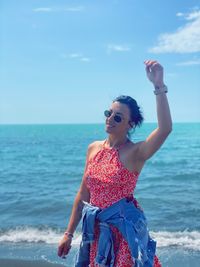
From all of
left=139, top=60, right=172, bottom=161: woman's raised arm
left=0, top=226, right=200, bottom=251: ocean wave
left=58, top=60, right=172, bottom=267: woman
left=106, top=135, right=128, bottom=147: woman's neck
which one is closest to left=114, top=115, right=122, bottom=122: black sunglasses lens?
left=58, top=60, right=172, bottom=267: woman

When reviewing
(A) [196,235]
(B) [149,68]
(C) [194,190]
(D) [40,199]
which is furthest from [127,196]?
(C) [194,190]

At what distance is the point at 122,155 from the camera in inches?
118

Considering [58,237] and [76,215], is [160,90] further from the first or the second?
[58,237]

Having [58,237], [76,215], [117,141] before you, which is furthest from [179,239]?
[117,141]

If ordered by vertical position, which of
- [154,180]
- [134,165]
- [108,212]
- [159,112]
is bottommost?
[154,180]

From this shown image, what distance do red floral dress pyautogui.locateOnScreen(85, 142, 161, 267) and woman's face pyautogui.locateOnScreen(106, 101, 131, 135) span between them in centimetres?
14

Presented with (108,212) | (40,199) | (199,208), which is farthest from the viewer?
(40,199)

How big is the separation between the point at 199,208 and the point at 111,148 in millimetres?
10137

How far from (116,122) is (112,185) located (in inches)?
18.0

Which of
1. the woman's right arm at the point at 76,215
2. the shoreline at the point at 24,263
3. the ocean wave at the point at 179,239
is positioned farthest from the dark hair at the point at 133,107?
the ocean wave at the point at 179,239

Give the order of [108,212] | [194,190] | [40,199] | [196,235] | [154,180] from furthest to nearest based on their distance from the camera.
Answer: [154,180] < [194,190] < [40,199] < [196,235] < [108,212]

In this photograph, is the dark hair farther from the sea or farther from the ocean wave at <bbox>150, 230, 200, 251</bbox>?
the ocean wave at <bbox>150, 230, 200, 251</bbox>

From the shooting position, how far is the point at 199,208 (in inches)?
497

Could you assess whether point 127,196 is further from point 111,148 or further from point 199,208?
point 199,208
